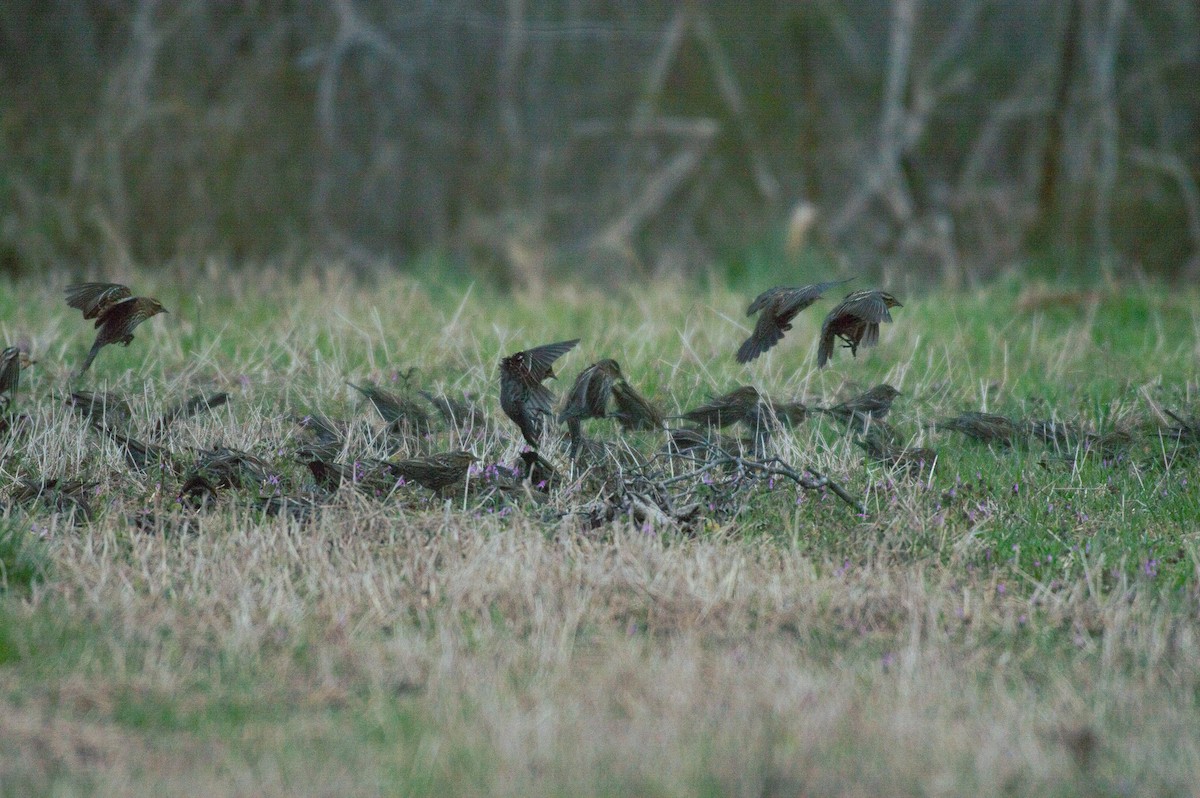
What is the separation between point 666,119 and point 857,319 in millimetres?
7916

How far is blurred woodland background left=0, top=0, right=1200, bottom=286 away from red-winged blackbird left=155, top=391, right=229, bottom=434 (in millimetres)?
5741

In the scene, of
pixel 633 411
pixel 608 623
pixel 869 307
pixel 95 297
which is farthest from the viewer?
pixel 633 411

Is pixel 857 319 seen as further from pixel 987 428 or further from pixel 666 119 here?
pixel 666 119

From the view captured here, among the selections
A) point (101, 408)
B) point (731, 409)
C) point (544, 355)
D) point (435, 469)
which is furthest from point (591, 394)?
point (101, 408)

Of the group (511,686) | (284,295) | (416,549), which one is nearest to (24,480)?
(416,549)

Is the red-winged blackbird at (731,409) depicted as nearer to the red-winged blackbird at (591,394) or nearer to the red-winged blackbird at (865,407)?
the red-winged blackbird at (865,407)

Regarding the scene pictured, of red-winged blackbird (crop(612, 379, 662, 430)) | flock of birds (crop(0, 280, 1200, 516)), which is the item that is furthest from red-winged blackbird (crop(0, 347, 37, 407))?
red-winged blackbird (crop(612, 379, 662, 430))

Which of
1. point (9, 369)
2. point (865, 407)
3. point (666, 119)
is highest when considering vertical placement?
point (666, 119)

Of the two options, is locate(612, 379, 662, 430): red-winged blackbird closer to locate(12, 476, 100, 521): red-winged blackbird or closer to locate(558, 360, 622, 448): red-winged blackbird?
locate(558, 360, 622, 448): red-winged blackbird

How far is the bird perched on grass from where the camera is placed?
3670 millimetres

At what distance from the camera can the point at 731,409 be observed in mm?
4156

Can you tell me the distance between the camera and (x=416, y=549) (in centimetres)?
316

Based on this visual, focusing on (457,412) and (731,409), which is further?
(457,412)

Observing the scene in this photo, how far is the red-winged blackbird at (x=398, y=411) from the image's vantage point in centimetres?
420
